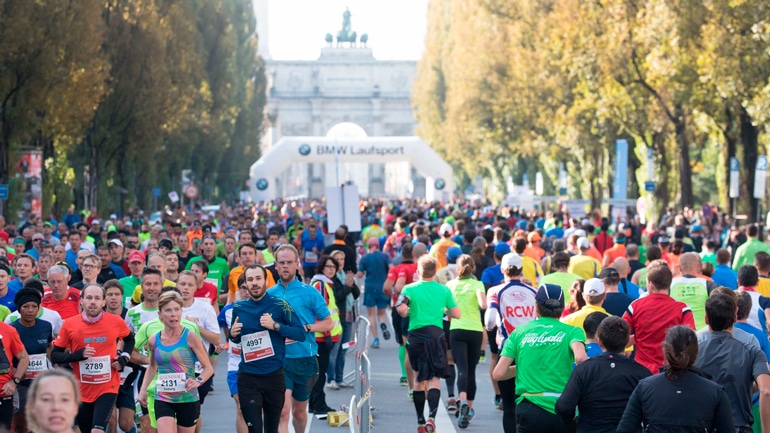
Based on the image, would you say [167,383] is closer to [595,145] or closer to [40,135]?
[40,135]


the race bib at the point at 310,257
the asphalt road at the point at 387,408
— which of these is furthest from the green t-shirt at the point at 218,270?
the race bib at the point at 310,257

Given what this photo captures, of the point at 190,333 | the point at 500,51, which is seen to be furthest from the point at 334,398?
the point at 500,51

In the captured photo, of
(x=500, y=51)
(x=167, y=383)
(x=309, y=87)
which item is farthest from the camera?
(x=309, y=87)

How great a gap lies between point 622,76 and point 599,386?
93.2 feet

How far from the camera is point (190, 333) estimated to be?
9.44 meters

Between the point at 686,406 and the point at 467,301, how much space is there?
5.87m

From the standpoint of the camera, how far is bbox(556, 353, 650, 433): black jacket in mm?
7540

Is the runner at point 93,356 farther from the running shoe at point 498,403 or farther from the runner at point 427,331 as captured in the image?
the running shoe at point 498,403

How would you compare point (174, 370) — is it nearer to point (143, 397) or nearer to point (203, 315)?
point (143, 397)

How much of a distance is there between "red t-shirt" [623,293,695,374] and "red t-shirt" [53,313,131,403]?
12.2 feet

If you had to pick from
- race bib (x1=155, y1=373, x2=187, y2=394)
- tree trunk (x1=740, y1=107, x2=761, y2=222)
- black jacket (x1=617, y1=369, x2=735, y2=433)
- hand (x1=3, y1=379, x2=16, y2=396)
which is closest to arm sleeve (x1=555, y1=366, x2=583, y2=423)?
black jacket (x1=617, y1=369, x2=735, y2=433)

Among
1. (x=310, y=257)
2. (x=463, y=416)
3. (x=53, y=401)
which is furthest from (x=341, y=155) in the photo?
(x=53, y=401)

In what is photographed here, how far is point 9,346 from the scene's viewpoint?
9.48 m

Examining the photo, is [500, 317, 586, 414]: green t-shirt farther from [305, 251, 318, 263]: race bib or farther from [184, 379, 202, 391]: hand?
[305, 251, 318, 263]: race bib
